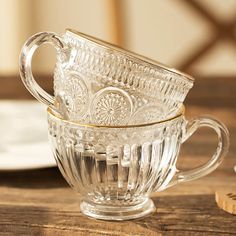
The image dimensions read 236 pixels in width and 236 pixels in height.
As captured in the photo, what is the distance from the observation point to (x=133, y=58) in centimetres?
64

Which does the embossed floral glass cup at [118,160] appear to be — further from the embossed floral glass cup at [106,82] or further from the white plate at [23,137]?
the white plate at [23,137]

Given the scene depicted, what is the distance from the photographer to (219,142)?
2.34 ft

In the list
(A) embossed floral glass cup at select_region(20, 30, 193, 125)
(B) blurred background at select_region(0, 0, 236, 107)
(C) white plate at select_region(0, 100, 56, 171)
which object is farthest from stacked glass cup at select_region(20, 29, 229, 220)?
(B) blurred background at select_region(0, 0, 236, 107)

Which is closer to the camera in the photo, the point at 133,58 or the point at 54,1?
the point at 133,58

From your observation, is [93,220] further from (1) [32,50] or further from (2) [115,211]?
(1) [32,50]

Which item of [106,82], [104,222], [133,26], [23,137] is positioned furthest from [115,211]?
[133,26]

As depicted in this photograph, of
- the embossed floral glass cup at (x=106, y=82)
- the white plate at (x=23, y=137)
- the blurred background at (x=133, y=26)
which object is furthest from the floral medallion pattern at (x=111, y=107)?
the blurred background at (x=133, y=26)

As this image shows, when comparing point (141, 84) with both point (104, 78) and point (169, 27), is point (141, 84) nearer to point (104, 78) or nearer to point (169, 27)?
point (104, 78)

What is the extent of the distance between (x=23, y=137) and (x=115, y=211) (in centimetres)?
27

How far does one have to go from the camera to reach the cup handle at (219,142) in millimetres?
706

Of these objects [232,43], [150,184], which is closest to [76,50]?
[150,184]

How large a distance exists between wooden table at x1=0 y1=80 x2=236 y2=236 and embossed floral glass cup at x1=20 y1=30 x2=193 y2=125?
0.09m

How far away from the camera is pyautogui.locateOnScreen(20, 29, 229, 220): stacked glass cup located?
65cm

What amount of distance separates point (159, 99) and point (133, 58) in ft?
0.15
